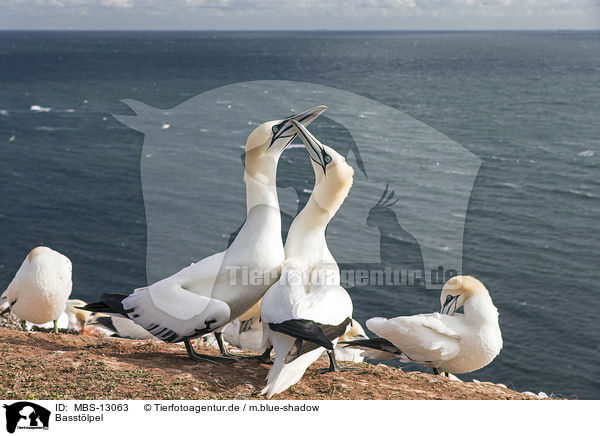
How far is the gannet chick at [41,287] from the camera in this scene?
10.7m

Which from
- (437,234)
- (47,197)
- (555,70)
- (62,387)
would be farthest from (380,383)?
(555,70)

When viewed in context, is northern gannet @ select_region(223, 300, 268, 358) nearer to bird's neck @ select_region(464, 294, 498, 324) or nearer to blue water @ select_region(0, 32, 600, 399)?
bird's neck @ select_region(464, 294, 498, 324)

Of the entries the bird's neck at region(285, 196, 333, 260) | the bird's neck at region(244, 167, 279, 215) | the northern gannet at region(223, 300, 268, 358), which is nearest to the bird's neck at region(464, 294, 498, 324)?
the bird's neck at region(285, 196, 333, 260)

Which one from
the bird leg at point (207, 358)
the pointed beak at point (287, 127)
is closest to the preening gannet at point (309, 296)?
the pointed beak at point (287, 127)

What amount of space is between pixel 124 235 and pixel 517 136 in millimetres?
30953

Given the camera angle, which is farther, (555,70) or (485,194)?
(555,70)

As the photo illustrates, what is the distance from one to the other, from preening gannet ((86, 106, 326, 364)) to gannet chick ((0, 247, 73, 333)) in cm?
369

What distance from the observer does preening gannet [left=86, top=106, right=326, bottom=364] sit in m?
7.10

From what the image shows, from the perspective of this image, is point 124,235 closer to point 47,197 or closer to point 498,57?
point 47,197

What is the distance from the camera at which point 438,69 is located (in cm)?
10550

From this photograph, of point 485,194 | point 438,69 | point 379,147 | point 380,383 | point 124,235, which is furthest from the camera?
point 438,69

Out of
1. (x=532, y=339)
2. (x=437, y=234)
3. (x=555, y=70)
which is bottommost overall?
(x=532, y=339)

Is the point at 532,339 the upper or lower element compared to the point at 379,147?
lower

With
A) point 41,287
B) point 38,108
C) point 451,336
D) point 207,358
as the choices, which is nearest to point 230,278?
point 207,358
